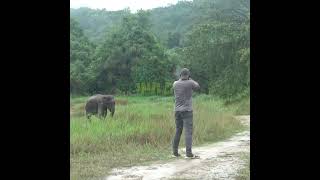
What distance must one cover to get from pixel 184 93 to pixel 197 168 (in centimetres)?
130

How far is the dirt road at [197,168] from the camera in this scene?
6801mm

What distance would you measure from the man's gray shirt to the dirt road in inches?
30.9

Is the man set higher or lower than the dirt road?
higher

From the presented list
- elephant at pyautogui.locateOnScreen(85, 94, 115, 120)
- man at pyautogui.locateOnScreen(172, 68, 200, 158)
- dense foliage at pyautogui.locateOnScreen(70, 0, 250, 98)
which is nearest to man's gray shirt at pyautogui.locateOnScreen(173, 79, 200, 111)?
man at pyautogui.locateOnScreen(172, 68, 200, 158)

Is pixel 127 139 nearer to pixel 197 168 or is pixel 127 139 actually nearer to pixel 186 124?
pixel 186 124

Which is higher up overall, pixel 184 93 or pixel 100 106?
pixel 184 93

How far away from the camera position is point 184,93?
26.6ft

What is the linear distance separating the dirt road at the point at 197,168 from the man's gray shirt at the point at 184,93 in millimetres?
785

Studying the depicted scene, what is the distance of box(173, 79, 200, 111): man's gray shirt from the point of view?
8.11m

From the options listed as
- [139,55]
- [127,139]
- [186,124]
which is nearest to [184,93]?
[186,124]

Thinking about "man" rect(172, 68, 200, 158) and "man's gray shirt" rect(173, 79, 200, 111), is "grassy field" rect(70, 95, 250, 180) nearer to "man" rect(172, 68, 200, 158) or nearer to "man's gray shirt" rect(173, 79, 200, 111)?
"man" rect(172, 68, 200, 158)

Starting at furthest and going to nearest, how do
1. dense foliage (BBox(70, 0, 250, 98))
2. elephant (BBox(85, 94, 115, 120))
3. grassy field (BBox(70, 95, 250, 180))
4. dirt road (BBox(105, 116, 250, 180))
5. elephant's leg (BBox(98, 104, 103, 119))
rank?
dense foliage (BBox(70, 0, 250, 98)), elephant (BBox(85, 94, 115, 120)), elephant's leg (BBox(98, 104, 103, 119)), grassy field (BBox(70, 95, 250, 180)), dirt road (BBox(105, 116, 250, 180))

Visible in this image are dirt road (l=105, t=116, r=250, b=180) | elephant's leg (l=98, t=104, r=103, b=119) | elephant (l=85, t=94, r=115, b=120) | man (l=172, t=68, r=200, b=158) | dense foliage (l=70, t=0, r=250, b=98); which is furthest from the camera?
dense foliage (l=70, t=0, r=250, b=98)
